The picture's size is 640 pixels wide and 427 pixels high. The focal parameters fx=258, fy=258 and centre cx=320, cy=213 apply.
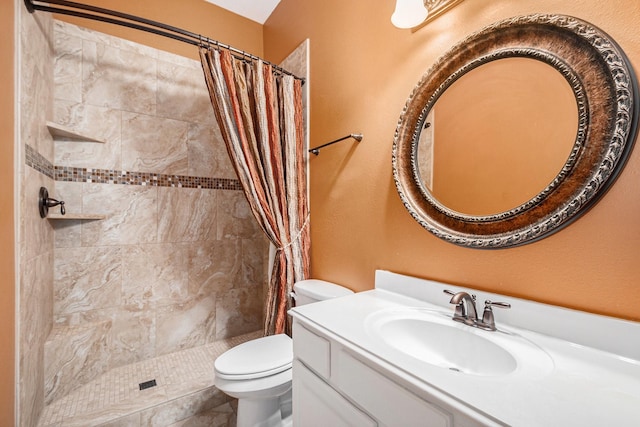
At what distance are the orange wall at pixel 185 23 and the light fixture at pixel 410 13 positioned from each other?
1760mm

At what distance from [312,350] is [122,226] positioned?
1.72 metres

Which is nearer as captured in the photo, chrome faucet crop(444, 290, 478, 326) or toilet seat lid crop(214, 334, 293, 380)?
chrome faucet crop(444, 290, 478, 326)

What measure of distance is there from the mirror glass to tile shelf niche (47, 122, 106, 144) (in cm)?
197

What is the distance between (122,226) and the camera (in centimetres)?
183

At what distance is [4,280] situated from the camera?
3.27 feet

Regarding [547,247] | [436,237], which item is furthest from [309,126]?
[547,247]

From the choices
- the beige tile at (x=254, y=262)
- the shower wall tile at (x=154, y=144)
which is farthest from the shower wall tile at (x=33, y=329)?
the beige tile at (x=254, y=262)

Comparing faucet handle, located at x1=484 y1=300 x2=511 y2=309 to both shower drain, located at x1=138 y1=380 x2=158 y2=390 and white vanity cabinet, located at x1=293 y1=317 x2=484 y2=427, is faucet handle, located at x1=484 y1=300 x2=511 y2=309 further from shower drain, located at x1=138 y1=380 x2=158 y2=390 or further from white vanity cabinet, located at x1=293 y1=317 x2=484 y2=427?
shower drain, located at x1=138 y1=380 x2=158 y2=390

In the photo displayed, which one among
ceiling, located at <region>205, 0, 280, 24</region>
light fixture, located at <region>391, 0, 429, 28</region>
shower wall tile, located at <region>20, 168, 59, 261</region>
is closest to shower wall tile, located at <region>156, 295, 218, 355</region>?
shower wall tile, located at <region>20, 168, 59, 261</region>

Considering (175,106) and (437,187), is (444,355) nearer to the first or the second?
(437,187)

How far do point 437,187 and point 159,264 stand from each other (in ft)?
6.49

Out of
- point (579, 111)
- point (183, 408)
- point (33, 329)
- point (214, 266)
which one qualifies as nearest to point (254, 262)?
point (214, 266)

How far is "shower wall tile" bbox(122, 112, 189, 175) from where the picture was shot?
1.86 m

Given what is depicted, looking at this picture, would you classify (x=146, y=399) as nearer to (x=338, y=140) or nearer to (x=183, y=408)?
(x=183, y=408)
